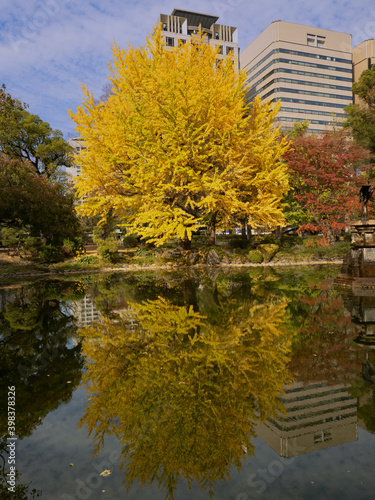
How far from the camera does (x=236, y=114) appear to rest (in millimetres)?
17562

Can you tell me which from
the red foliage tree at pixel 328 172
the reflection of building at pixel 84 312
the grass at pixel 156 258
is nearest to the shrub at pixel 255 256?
the grass at pixel 156 258

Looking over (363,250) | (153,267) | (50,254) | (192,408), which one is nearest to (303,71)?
(153,267)

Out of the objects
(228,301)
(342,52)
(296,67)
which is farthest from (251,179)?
(342,52)

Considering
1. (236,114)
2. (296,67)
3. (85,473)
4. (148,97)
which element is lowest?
(85,473)

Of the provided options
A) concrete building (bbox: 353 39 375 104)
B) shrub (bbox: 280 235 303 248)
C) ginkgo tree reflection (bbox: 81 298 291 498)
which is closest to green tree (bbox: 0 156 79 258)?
shrub (bbox: 280 235 303 248)

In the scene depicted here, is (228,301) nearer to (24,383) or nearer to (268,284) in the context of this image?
(268,284)

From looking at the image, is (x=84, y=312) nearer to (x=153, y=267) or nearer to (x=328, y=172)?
(x=153, y=267)

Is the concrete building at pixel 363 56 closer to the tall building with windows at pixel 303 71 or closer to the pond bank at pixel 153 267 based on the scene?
the tall building with windows at pixel 303 71

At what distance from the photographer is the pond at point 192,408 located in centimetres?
244

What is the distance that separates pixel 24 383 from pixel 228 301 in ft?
18.1

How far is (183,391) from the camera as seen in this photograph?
3.63 m

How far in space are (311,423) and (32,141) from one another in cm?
2995

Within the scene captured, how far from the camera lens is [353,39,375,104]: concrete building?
83.4 metres

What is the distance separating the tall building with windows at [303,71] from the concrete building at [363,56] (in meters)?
2.58
